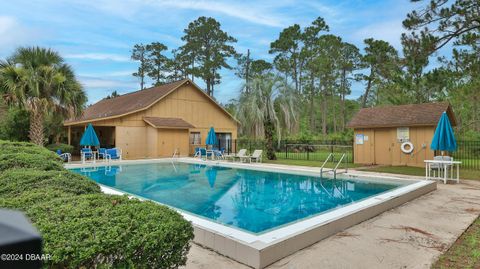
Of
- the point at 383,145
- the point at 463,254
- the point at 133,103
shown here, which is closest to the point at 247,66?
the point at 133,103

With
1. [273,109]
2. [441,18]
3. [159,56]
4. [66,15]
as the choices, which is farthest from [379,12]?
[159,56]

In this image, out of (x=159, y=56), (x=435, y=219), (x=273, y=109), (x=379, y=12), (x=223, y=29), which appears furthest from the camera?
(x=159, y=56)

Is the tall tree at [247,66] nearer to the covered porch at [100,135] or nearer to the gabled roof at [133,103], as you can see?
the gabled roof at [133,103]

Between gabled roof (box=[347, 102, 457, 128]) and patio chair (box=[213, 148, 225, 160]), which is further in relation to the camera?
patio chair (box=[213, 148, 225, 160])

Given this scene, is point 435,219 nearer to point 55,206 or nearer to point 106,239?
point 106,239

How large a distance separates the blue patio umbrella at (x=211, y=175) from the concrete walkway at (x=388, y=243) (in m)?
7.23

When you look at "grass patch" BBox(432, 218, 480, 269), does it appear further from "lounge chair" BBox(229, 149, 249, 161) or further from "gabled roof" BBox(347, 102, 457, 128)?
"lounge chair" BBox(229, 149, 249, 161)

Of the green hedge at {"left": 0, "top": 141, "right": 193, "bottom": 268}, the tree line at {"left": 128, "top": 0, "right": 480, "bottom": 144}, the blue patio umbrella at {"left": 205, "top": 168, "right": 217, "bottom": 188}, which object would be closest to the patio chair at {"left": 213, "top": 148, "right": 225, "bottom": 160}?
the tree line at {"left": 128, "top": 0, "right": 480, "bottom": 144}

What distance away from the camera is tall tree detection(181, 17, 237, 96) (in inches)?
1480

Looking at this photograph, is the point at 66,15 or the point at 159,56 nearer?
the point at 66,15

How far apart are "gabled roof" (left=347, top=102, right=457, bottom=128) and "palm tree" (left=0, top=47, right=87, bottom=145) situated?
16.2 metres

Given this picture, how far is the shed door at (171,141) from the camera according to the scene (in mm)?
22281

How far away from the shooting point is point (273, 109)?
19422 mm

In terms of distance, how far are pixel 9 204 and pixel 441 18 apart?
15.2 m
